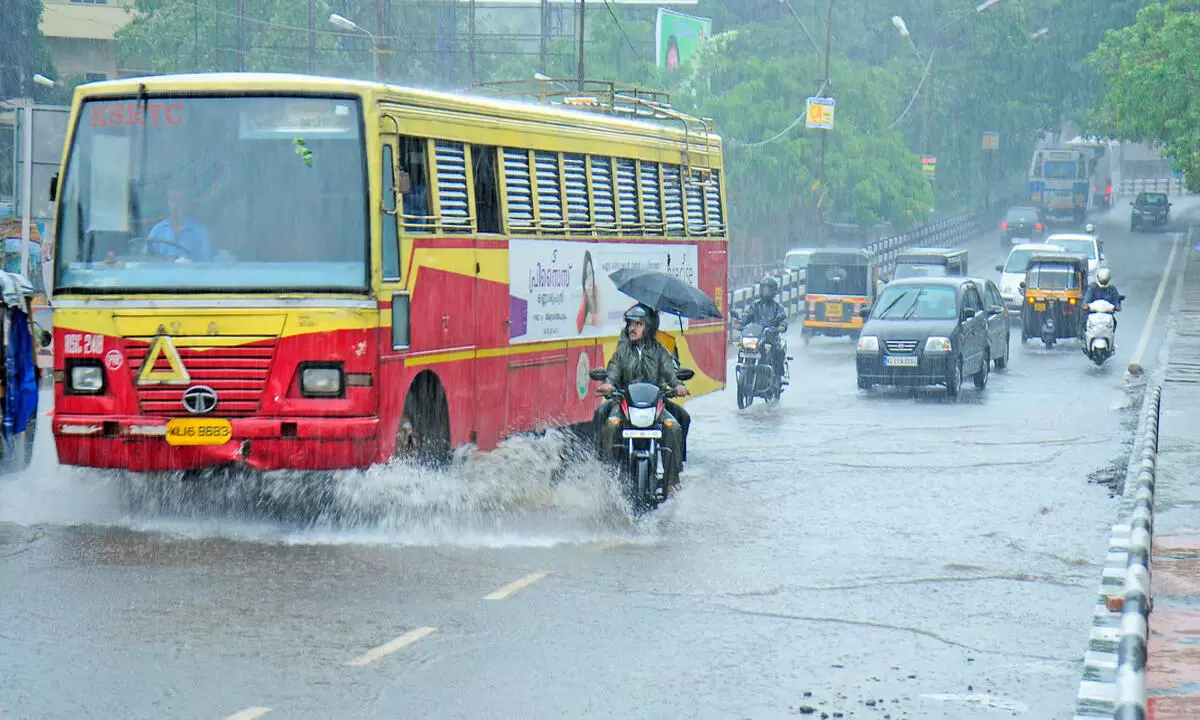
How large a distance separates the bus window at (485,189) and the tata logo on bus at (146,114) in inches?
92.2

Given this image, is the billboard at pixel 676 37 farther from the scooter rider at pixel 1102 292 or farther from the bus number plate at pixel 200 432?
the bus number plate at pixel 200 432

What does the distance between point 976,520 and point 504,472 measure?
3.40 meters

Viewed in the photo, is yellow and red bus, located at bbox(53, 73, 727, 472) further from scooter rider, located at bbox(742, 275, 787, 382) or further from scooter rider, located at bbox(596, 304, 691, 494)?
scooter rider, located at bbox(742, 275, 787, 382)

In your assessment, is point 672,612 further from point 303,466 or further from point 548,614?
point 303,466

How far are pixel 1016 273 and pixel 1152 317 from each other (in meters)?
3.29

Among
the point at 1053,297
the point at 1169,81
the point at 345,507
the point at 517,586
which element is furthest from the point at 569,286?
the point at 1169,81

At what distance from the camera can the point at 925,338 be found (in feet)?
79.2

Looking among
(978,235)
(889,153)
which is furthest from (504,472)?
(978,235)

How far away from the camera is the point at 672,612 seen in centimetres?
922

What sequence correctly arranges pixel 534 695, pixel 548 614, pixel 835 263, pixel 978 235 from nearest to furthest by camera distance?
pixel 534 695, pixel 548 614, pixel 835 263, pixel 978 235

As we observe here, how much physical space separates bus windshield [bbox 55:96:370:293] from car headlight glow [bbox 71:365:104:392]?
0.50 meters

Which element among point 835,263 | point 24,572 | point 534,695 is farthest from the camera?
point 835,263

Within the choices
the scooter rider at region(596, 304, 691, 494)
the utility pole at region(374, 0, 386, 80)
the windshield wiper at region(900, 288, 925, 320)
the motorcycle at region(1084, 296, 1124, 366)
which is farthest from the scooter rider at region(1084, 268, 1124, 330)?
the utility pole at region(374, 0, 386, 80)

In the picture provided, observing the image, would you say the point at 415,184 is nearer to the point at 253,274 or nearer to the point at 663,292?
the point at 253,274
